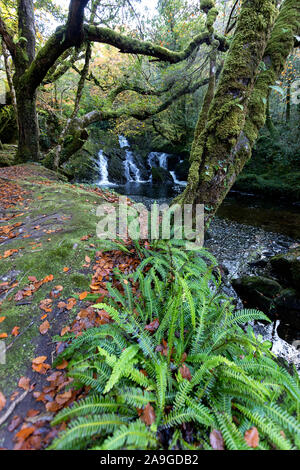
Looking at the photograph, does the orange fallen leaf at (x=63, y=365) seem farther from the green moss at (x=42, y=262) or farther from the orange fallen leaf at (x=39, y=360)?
the green moss at (x=42, y=262)

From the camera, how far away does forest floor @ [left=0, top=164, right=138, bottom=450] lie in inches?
53.1

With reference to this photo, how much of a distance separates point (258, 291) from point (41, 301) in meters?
4.14

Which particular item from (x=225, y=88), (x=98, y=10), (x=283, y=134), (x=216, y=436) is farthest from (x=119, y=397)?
(x=283, y=134)

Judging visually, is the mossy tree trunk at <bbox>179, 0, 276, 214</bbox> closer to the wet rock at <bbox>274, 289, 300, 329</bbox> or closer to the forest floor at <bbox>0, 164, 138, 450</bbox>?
the forest floor at <bbox>0, 164, 138, 450</bbox>

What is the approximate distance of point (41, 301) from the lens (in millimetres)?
2197

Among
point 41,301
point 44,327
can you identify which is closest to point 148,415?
point 44,327

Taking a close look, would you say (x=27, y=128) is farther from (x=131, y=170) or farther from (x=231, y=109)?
(x=131, y=170)

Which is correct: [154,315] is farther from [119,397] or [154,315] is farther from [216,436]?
[216,436]

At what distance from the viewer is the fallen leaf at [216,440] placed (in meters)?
1.09

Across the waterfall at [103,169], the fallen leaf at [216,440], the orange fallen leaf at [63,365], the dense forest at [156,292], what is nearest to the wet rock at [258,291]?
the dense forest at [156,292]

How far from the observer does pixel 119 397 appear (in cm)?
121

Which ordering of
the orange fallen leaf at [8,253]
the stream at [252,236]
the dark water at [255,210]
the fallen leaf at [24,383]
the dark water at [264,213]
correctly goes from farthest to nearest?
the dark water at [255,210]
the dark water at [264,213]
the stream at [252,236]
the orange fallen leaf at [8,253]
the fallen leaf at [24,383]

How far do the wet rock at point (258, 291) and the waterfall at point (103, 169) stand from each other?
13776mm

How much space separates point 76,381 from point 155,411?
0.57 m
